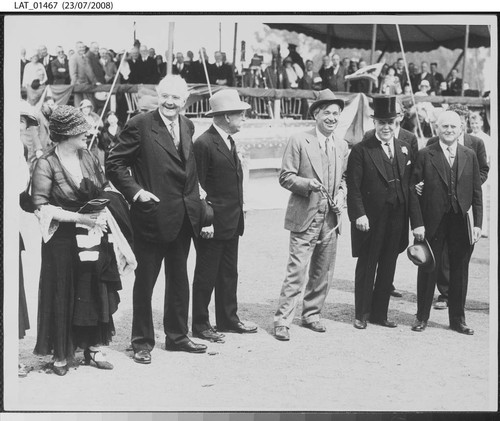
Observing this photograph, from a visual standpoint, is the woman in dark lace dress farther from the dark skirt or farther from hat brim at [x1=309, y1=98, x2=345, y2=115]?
hat brim at [x1=309, y1=98, x2=345, y2=115]

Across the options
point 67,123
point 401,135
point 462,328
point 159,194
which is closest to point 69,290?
point 159,194

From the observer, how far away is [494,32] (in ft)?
21.5

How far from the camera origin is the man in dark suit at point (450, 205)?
663cm

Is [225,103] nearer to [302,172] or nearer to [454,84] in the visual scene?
[302,172]

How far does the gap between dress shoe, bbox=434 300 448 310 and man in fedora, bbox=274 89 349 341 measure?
100 cm

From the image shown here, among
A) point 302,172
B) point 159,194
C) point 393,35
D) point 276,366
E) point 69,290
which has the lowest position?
point 276,366

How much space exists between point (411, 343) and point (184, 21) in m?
2.96

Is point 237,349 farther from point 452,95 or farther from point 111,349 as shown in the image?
point 452,95

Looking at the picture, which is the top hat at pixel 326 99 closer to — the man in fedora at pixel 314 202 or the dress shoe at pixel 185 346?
the man in fedora at pixel 314 202

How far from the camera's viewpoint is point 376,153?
6652 millimetres

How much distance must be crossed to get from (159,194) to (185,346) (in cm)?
115

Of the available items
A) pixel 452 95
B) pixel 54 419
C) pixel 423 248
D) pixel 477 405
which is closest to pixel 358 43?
pixel 452 95

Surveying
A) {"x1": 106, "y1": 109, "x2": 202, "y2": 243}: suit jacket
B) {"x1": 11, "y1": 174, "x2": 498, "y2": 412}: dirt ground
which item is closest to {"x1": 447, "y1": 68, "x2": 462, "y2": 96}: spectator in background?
{"x1": 11, "y1": 174, "x2": 498, "y2": 412}: dirt ground

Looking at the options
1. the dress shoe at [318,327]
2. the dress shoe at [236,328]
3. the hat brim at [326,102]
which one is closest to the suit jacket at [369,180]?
the hat brim at [326,102]
